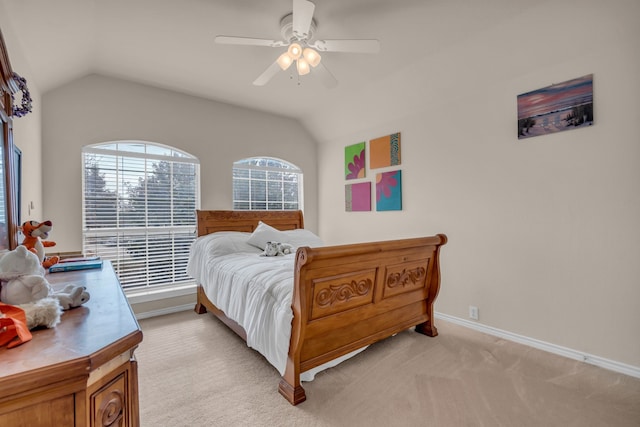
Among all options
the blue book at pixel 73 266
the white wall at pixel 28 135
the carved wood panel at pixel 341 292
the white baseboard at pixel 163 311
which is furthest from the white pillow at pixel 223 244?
the carved wood panel at pixel 341 292

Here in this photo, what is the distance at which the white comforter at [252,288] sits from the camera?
6.53 feet

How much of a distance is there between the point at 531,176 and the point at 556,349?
1.52 meters

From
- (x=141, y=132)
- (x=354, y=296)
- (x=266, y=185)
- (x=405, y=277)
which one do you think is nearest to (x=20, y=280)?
(x=354, y=296)

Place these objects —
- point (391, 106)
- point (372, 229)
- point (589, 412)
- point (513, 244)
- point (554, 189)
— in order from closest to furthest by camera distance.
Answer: point (589, 412) → point (554, 189) → point (513, 244) → point (391, 106) → point (372, 229)

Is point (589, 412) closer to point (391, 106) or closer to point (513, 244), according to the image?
point (513, 244)

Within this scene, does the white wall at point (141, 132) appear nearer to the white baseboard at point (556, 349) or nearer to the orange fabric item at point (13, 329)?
the orange fabric item at point (13, 329)

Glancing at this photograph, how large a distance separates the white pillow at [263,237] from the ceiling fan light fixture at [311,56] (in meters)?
2.03

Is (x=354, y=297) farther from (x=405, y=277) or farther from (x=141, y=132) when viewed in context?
(x=141, y=132)

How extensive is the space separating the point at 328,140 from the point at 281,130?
793 mm

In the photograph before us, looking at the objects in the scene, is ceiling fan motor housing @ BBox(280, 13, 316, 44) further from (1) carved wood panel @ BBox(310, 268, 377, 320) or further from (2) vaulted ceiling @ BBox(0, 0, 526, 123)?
(1) carved wood panel @ BBox(310, 268, 377, 320)

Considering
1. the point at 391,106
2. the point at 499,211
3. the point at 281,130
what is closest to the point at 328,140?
the point at 281,130

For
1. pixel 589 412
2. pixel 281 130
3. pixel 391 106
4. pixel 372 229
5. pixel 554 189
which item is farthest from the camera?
pixel 281 130

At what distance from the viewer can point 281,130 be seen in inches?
185

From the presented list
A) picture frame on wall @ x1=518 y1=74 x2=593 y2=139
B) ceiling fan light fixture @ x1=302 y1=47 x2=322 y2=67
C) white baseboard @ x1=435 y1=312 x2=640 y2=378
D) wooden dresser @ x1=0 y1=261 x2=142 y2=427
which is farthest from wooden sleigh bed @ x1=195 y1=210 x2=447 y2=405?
ceiling fan light fixture @ x1=302 y1=47 x2=322 y2=67
